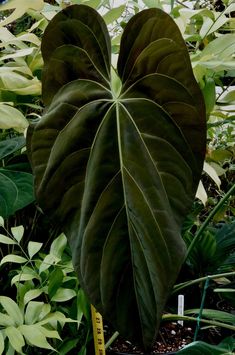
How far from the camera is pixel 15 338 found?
674 millimetres

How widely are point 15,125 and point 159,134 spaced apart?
27 centimetres

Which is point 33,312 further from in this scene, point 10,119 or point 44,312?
point 10,119

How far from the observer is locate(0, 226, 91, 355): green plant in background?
694mm

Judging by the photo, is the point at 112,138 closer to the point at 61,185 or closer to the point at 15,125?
the point at 61,185

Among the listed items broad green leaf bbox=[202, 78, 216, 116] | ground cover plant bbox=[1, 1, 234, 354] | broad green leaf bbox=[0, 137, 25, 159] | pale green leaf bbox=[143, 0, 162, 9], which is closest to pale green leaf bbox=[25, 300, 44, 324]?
ground cover plant bbox=[1, 1, 234, 354]

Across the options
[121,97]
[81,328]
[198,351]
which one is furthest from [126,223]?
[81,328]

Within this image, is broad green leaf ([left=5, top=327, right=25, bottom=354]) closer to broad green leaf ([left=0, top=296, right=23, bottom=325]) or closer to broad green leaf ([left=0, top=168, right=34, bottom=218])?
broad green leaf ([left=0, top=296, right=23, bottom=325])

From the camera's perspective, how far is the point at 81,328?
2.86ft

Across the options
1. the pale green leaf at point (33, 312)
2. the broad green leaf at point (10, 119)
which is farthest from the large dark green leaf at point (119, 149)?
the pale green leaf at point (33, 312)

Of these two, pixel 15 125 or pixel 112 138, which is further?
pixel 15 125

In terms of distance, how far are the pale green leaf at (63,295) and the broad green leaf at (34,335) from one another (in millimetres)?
90

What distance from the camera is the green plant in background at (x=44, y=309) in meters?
0.69

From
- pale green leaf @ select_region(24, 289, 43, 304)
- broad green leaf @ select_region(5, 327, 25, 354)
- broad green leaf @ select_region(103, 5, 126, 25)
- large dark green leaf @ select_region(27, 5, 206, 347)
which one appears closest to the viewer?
large dark green leaf @ select_region(27, 5, 206, 347)

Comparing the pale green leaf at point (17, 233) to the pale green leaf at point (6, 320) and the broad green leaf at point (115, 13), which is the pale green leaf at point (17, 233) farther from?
the broad green leaf at point (115, 13)
